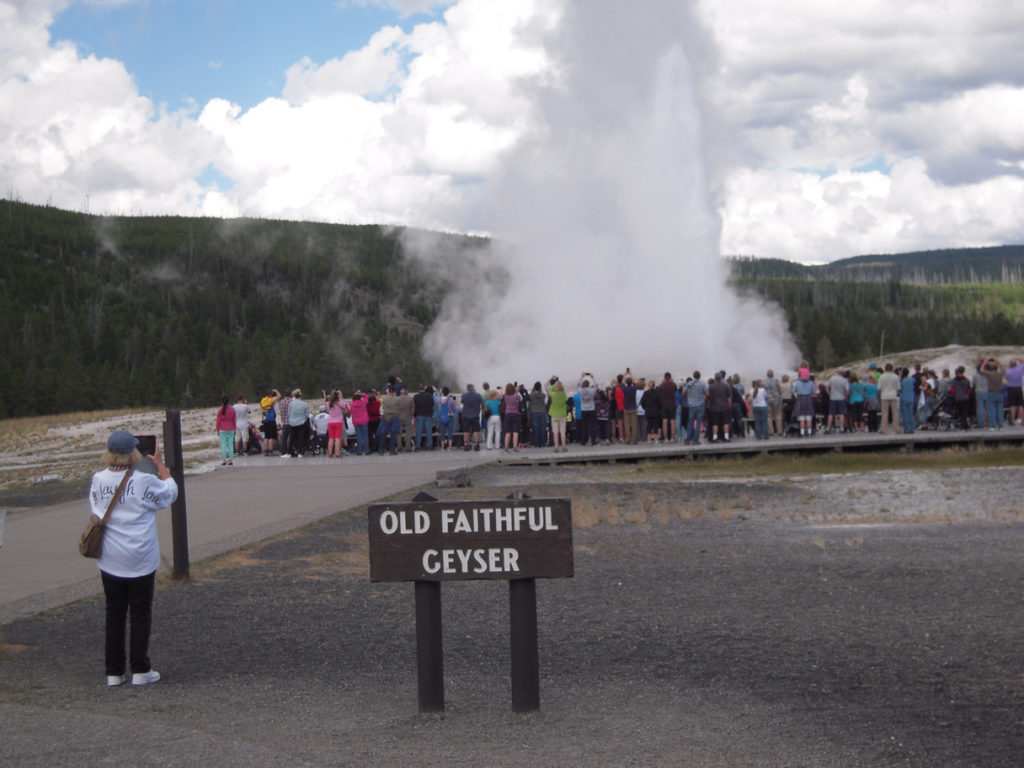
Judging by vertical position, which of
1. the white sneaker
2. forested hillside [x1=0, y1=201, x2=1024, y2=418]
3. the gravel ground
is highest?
forested hillside [x1=0, y1=201, x2=1024, y2=418]

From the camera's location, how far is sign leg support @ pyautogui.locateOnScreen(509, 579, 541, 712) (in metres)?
5.29

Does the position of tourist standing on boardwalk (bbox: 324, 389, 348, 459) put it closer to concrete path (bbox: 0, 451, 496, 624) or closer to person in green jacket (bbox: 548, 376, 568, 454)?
concrete path (bbox: 0, 451, 496, 624)

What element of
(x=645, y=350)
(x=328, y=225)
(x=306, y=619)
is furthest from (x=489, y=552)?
(x=328, y=225)

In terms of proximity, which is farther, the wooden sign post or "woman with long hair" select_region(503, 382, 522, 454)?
"woman with long hair" select_region(503, 382, 522, 454)

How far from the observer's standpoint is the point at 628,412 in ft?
80.0

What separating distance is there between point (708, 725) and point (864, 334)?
378 feet

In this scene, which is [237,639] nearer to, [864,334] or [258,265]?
[864,334]

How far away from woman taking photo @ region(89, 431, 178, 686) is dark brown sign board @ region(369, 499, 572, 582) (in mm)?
1588

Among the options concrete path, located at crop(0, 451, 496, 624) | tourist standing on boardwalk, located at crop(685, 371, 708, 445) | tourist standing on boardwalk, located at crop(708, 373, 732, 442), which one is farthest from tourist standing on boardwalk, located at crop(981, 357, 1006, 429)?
concrete path, located at crop(0, 451, 496, 624)

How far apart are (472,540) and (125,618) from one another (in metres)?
2.19

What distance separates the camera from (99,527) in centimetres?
610

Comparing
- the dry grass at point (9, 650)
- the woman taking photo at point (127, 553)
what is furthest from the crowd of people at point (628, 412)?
the woman taking photo at point (127, 553)

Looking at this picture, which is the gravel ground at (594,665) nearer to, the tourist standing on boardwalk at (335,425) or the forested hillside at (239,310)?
the tourist standing on boardwalk at (335,425)

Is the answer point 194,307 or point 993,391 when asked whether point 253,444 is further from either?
point 194,307
